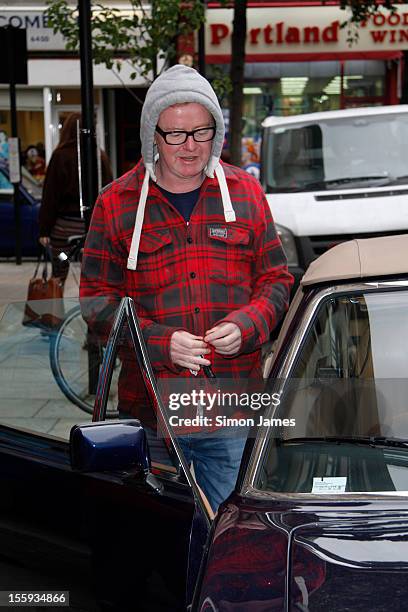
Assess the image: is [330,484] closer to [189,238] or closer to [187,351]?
[187,351]

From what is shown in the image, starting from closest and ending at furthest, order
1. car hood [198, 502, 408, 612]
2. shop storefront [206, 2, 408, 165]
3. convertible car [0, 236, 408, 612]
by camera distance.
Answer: car hood [198, 502, 408, 612], convertible car [0, 236, 408, 612], shop storefront [206, 2, 408, 165]

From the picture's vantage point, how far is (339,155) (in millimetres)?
9844

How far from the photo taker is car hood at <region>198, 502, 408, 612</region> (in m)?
2.10

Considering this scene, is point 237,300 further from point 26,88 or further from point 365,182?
point 26,88

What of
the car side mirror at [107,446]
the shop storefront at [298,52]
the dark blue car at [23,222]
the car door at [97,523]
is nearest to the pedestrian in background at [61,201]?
the car door at [97,523]

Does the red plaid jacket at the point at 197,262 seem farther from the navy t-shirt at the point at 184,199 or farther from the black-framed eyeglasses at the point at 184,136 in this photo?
the black-framed eyeglasses at the point at 184,136

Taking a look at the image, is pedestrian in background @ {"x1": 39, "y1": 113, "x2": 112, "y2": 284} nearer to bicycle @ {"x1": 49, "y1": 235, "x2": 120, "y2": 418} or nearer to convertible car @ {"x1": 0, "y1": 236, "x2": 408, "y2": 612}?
bicycle @ {"x1": 49, "y1": 235, "x2": 120, "y2": 418}

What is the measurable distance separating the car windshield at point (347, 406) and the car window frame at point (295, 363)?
11mm

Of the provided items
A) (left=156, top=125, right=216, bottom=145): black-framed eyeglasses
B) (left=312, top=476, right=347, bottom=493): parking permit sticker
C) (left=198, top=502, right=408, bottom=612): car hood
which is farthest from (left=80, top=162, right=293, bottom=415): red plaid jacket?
(left=198, top=502, right=408, bottom=612): car hood

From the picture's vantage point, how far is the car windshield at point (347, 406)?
2.71m

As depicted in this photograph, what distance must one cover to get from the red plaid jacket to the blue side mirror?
86 centimetres

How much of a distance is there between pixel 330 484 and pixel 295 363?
416 millimetres

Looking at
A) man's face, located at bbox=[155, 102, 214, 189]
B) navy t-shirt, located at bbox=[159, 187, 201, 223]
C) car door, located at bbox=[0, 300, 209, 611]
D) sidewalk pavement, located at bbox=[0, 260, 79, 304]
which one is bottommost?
sidewalk pavement, located at bbox=[0, 260, 79, 304]

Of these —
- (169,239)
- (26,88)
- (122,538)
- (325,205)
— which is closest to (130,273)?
(169,239)
